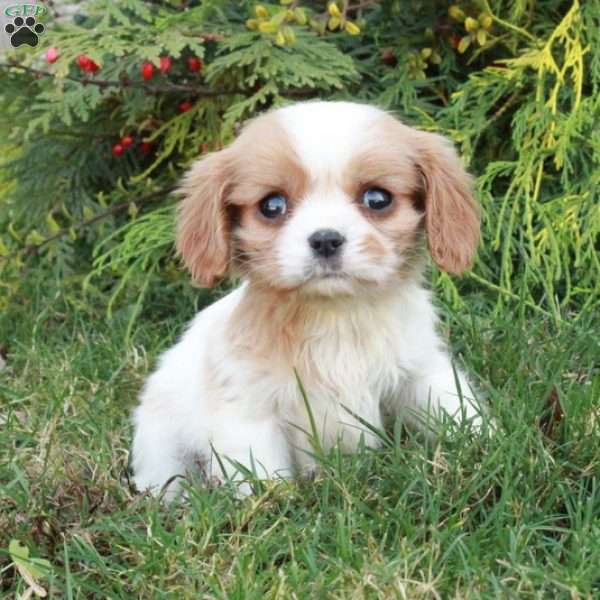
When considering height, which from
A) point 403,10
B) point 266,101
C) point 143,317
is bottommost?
point 143,317

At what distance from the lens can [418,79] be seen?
4.81 m

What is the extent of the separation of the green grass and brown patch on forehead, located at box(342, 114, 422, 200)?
2.22 ft

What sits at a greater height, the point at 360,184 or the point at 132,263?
the point at 360,184

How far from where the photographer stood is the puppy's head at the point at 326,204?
290 cm

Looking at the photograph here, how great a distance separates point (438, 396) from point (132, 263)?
2236 mm

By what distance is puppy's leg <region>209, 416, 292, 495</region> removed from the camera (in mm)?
3072

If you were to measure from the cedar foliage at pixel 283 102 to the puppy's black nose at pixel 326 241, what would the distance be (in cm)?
152

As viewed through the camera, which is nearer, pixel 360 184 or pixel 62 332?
pixel 360 184

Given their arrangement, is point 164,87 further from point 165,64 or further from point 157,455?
point 157,455

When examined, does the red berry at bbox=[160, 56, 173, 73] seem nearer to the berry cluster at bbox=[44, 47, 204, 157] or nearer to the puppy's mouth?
the berry cluster at bbox=[44, 47, 204, 157]

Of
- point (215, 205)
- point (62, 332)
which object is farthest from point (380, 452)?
point (62, 332)

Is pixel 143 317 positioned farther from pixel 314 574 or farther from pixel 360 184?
pixel 314 574

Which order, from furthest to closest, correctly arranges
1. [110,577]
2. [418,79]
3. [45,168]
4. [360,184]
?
[45,168] → [418,79] → [360,184] → [110,577]

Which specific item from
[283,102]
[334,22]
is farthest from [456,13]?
[283,102]
